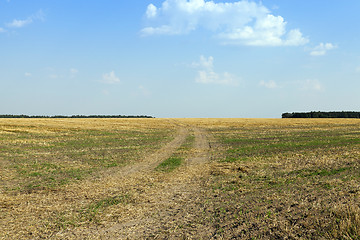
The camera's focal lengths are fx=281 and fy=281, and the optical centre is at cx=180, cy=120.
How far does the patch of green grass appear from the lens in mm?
18575

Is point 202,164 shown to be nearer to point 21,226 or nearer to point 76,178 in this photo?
point 76,178

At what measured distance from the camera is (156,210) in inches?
413

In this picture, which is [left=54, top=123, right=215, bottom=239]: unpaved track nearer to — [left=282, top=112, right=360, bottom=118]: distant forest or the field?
the field

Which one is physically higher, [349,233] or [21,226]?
[349,233]

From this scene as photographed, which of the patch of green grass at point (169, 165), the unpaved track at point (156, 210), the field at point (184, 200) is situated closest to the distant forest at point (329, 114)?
the field at point (184, 200)

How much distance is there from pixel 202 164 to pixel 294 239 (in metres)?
13.0

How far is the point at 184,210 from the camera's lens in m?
10.4

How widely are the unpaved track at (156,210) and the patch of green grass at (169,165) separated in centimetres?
101

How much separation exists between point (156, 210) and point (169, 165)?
952 centimetres

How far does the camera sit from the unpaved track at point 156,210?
852 cm

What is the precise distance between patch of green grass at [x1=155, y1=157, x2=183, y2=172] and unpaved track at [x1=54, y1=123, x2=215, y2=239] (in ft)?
3.32

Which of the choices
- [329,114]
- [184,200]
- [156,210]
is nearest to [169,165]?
[184,200]

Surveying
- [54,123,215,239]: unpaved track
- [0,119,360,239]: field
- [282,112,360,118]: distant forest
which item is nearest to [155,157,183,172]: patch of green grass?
[0,119,360,239]: field

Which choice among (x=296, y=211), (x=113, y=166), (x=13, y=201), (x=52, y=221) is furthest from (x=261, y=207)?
(x=113, y=166)
